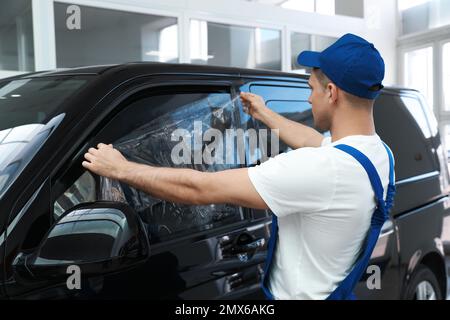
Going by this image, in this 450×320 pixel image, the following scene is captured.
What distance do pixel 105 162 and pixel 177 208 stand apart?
1.51ft

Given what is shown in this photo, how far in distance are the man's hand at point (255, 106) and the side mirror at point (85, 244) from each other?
912mm

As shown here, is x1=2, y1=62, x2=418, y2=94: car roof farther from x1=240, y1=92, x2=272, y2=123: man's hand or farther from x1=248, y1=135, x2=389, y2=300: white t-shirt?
x1=248, y1=135, x2=389, y2=300: white t-shirt

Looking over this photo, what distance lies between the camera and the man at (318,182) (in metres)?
1.31

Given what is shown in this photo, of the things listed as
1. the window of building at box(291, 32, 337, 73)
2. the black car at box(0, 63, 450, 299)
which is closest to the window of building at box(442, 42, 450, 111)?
the window of building at box(291, 32, 337, 73)

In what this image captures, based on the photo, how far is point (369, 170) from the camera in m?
1.34

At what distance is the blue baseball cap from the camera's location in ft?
4.51

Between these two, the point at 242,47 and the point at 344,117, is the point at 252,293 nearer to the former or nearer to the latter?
the point at 344,117

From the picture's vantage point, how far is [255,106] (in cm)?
207

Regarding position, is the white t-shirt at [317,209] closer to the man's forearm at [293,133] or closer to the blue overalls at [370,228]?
the blue overalls at [370,228]

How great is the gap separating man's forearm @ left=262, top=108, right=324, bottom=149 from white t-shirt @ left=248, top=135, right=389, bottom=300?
0.50 m

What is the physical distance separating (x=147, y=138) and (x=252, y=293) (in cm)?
75
